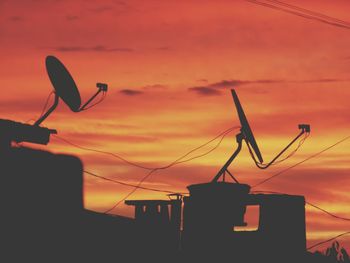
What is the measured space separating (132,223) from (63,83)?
520 centimetres

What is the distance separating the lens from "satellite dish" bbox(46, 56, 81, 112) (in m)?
17.9

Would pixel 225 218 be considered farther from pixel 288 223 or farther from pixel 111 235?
pixel 111 235

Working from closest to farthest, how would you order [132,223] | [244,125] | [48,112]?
[48,112], [132,223], [244,125]

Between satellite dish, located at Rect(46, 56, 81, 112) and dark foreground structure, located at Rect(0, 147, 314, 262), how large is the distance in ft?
9.90

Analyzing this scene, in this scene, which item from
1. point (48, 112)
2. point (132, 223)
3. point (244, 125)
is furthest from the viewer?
point (244, 125)

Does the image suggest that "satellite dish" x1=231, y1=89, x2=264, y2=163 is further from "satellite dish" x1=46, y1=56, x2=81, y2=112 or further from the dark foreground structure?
"satellite dish" x1=46, y1=56, x2=81, y2=112

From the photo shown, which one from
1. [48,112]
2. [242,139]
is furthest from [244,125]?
[48,112]

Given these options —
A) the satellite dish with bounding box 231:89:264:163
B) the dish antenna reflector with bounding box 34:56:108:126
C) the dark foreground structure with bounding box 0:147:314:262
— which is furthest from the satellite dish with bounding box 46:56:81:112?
the satellite dish with bounding box 231:89:264:163

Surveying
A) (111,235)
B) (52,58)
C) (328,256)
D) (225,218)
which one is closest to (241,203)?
(225,218)

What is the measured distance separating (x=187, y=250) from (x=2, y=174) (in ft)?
58.9

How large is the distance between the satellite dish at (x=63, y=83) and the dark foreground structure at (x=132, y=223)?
119 inches

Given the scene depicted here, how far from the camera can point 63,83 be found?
18094 mm

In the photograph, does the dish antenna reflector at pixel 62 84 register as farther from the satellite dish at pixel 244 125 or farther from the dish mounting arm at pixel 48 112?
the satellite dish at pixel 244 125

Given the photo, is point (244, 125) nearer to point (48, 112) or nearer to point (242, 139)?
point (242, 139)
